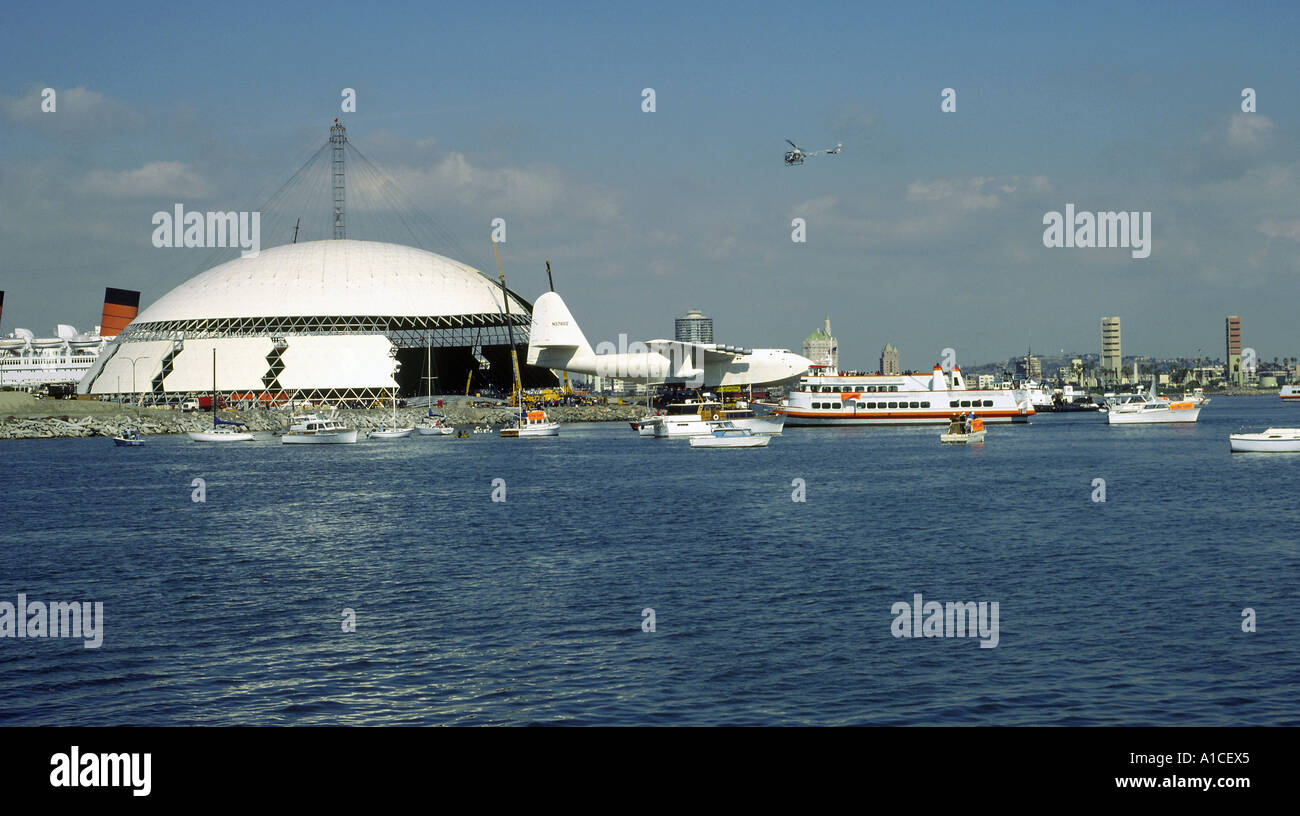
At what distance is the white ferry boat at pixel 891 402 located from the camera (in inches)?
5123

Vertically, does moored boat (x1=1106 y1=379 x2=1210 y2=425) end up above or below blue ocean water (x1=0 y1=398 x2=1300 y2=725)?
above

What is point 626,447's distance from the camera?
99188mm

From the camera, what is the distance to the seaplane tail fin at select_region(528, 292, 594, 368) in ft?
559

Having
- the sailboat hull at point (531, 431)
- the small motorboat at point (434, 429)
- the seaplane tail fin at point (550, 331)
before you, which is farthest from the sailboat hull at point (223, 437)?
the seaplane tail fin at point (550, 331)

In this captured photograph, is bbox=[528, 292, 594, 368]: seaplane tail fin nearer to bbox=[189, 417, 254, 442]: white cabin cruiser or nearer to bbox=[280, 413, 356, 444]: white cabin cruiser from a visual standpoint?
bbox=[189, 417, 254, 442]: white cabin cruiser

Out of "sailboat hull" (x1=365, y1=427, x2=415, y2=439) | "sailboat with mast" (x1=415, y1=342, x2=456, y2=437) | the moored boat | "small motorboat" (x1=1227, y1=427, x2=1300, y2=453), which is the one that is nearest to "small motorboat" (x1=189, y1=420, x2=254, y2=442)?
"sailboat hull" (x1=365, y1=427, x2=415, y2=439)

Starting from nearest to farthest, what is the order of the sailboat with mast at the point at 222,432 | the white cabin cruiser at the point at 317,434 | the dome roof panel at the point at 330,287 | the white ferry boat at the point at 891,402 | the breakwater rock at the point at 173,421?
the white cabin cruiser at the point at 317,434 → the sailboat with mast at the point at 222,432 → the breakwater rock at the point at 173,421 → the white ferry boat at the point at 891,402 → the dome roof panel at the point at 330,287

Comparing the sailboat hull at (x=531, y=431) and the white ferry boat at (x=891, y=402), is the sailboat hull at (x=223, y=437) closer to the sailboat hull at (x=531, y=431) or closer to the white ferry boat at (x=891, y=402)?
the sailboat hull at (x=531, y=431)

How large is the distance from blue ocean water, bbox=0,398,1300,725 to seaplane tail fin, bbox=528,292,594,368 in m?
108

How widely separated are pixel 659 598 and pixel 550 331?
145 m

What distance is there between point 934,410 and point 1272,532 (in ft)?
303

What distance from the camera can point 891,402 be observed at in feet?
429
